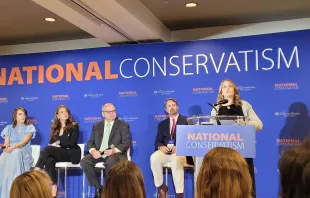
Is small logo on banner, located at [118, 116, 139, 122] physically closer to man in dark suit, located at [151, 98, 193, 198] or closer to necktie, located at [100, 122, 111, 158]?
necktie, located at [100, 122, 111, 158]

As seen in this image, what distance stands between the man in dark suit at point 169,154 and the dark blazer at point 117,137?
0.41 m

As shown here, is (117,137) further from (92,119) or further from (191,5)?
(191,5)

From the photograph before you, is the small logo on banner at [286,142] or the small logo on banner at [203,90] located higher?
the small logo on banner at [203,90]

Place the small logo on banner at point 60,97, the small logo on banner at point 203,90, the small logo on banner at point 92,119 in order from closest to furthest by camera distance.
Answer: the small logo on banner at point 203,90 → the small logo on banner at point 92,119 → the small logo on banner at point 60,97

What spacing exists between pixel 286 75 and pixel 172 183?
2225 mm

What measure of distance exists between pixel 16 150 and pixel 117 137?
1.51m

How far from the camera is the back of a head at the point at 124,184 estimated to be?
1548 millimetres

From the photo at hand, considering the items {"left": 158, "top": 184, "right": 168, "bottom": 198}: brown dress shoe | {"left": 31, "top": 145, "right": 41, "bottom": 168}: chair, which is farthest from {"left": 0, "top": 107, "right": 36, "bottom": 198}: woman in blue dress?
{"left": 158, "top": 184, "right": 168, "bottom": 198}: brown dress shoe

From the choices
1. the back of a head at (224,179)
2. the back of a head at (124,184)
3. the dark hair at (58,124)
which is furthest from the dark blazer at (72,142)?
the back of a head at (224,179)

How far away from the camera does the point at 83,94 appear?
6.62m

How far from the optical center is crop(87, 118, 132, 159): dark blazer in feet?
18.9

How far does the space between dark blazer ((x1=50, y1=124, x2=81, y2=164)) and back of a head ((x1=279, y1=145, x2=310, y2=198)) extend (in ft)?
16.4

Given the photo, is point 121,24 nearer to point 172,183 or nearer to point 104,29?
point 104,29

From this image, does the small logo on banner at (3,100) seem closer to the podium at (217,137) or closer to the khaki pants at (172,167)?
the khaki pants at (172,167)
